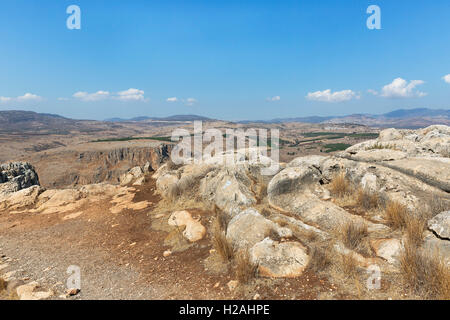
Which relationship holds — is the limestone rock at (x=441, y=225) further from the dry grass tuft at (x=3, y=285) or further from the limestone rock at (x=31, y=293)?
the dry grass tuft at (x=3, y=285)

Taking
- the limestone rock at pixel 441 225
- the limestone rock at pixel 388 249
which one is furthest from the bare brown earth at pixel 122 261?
the limestone rock at pixel 441 225

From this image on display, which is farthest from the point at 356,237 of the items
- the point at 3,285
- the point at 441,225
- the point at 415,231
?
the point at 3,285

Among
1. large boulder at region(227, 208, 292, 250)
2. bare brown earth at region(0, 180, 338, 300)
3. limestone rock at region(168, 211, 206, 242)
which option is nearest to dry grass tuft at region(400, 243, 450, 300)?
bare brown earth at region(0, 180, 338, 300)

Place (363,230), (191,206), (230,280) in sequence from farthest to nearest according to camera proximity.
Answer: (191,206), (363,230), (230,280)

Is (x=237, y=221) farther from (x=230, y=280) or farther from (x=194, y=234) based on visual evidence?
(x=230, y=280)

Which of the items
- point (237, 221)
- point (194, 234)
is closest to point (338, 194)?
point (237, 221)

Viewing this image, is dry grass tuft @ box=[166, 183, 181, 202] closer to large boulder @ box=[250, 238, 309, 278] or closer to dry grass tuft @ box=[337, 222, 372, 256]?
large boulder @ box=[250, 238, 309, 278]
